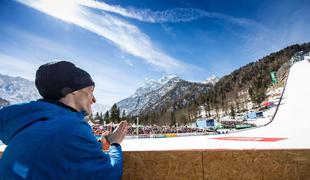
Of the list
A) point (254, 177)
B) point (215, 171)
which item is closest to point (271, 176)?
point (254, 177)

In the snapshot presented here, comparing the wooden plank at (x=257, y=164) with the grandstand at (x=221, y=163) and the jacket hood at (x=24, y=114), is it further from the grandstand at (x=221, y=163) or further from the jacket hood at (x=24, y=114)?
the jacket hood at (x=24, y=114)

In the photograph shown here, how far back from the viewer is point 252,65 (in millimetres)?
165000

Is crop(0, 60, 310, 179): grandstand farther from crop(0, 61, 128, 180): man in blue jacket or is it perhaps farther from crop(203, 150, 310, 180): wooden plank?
crop(0, 61, 128, 180): man in blue jacket

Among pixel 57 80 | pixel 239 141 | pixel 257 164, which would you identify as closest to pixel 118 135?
pixel 57 80

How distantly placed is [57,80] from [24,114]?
25cm

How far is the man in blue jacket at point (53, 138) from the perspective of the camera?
1042 mm

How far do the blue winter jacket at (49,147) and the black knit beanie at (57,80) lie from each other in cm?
12

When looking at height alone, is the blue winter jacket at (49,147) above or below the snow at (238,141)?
above

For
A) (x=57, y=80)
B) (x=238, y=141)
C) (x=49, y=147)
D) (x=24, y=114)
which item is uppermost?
(x=57, y=80)

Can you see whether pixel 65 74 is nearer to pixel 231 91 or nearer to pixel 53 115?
pixel 53 115

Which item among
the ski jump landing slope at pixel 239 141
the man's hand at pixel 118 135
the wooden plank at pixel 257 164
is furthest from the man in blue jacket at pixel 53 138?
the ski jump landing slope at pixel 239 141

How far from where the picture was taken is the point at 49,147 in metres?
1.04

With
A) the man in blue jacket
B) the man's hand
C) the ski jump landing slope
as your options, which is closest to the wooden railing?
the ski jump landing slope

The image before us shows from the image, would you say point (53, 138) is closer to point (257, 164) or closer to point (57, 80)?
point (57, 80)
